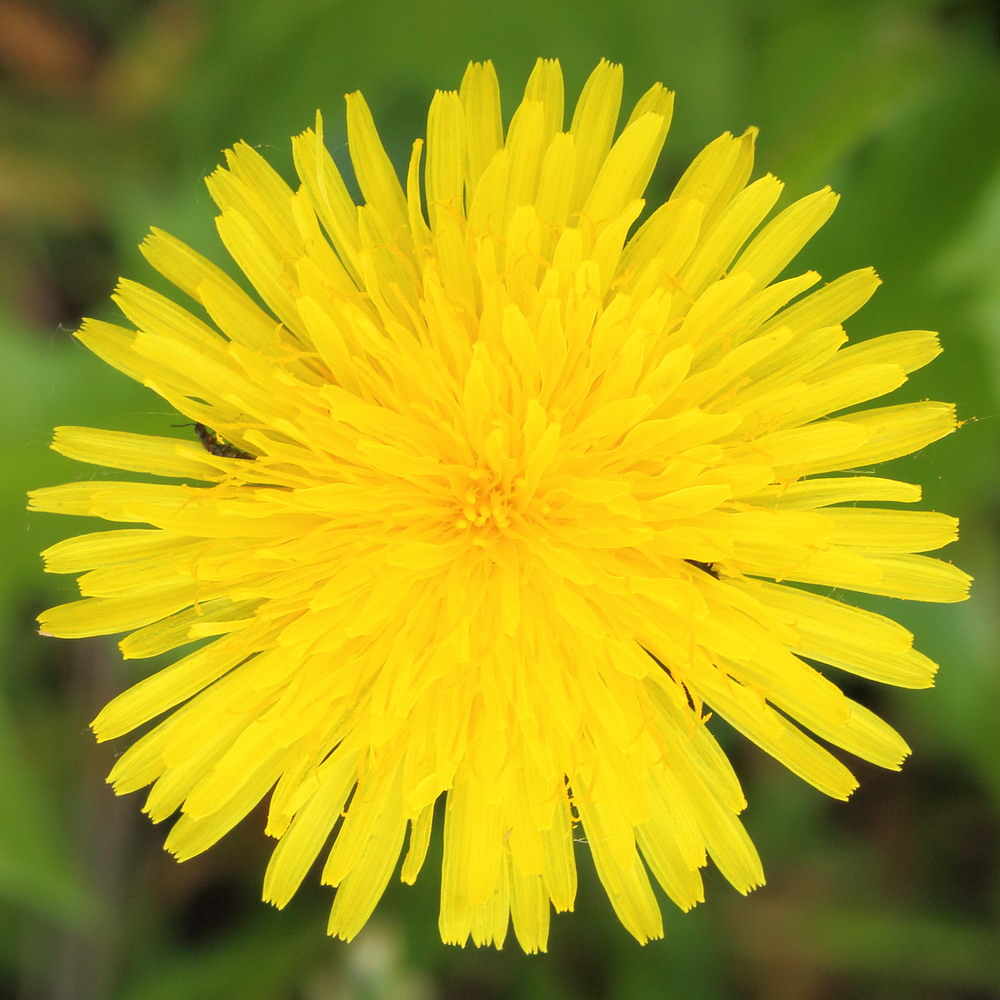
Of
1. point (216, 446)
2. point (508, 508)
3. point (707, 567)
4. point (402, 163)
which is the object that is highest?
point (402, 163)

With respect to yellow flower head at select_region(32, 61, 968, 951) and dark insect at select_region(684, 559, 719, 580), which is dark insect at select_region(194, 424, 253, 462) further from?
dark insect at select_region(684, 559, 719, 580)

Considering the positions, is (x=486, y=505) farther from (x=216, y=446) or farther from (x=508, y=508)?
(x=216, y=446)

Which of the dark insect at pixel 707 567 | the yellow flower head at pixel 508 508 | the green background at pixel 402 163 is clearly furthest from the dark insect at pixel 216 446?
the dark insect at pixel 707 567

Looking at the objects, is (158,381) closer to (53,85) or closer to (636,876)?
(636,876)

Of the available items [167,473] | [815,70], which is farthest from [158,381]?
[815,70]

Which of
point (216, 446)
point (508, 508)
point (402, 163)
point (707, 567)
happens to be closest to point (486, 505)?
point (508, 508)

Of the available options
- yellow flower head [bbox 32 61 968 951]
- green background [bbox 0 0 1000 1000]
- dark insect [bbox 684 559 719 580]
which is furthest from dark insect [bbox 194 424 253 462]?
dark insect [bbox 684 559 719 580]
